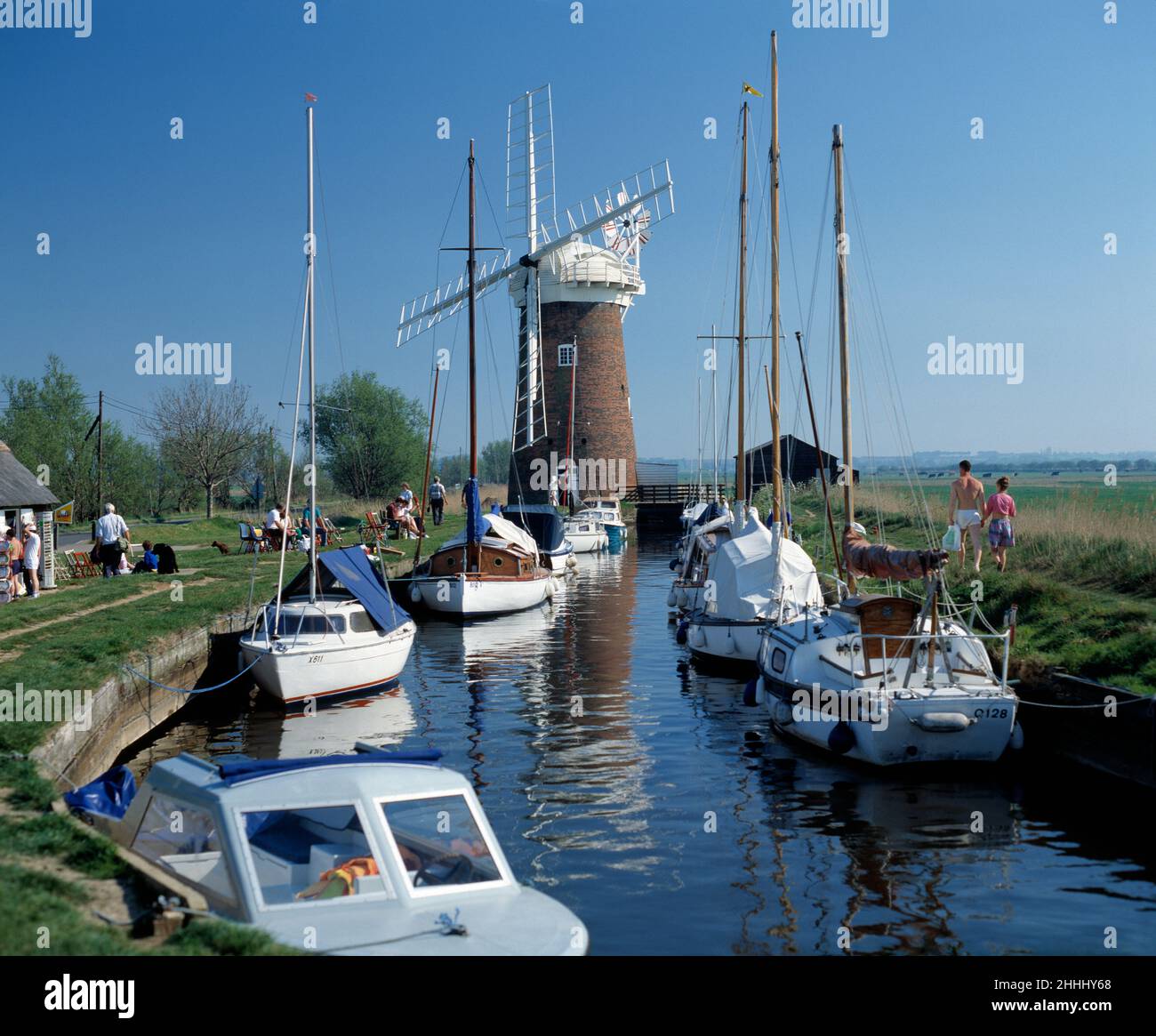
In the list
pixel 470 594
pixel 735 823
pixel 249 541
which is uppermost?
pixel 249 541

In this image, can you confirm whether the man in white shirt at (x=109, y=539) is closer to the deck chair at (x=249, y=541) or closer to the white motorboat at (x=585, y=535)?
the deck chair at (x=249, y=541)

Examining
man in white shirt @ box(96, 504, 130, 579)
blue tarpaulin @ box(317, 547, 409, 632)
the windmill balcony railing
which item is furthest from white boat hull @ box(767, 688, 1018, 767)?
the windmill balcony railing

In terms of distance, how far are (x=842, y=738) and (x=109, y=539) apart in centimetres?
2242

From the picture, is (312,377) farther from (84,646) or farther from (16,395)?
(16,395)

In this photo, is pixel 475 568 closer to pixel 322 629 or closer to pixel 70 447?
pixel 322 629

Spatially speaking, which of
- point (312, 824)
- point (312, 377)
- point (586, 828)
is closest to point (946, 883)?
point (586, 828)

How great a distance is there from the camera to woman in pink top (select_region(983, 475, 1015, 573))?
77.5 feet

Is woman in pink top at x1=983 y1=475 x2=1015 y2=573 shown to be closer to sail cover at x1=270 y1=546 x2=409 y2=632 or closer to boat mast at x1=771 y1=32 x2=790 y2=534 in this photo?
boat mast at x1=771 y1=32 x2=790 y2=534

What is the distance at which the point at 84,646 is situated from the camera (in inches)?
746

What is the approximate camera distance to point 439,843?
878 centimetres

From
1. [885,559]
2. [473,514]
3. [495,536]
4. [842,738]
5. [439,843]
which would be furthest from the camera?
[495,536]

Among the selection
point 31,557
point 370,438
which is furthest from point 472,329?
point 370,438

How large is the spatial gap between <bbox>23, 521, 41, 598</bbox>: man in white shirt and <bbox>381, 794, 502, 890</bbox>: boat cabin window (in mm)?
21102

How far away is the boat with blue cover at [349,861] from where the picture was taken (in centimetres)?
780
